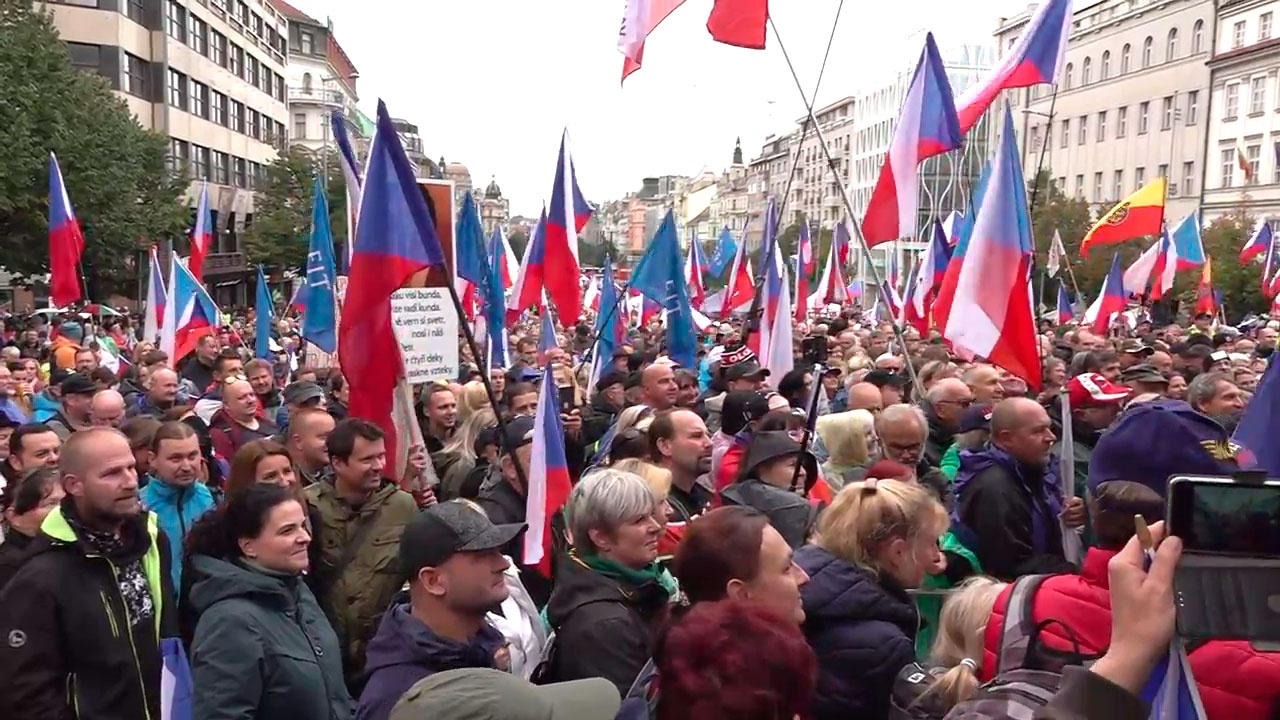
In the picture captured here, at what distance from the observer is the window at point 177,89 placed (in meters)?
45.9

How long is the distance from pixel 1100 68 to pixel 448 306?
59.5 m

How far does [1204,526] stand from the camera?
190 centimetres

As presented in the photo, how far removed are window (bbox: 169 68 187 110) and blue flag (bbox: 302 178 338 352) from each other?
4072 centimetres

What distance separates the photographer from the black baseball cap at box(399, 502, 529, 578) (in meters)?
3.13

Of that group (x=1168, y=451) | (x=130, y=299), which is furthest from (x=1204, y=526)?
(x=130, y=299)

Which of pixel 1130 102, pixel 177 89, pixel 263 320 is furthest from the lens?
pixel 1130 102

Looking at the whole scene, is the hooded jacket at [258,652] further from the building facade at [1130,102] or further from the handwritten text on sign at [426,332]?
the building facade at [1130,102]

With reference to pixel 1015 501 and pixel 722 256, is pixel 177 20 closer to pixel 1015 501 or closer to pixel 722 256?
pixel 722 256

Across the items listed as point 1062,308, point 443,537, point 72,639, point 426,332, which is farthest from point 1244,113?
point 72,639

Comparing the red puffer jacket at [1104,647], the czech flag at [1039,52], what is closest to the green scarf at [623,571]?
the red puffer jacket at [1104,647]

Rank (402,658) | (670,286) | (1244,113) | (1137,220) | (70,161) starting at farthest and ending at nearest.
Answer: (1244,113), (70,161), (1137,220), (670,286), (402,658)

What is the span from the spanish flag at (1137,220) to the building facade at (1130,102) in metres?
33.4

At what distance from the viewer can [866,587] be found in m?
3.17

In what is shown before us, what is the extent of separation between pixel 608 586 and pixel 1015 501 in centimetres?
218
